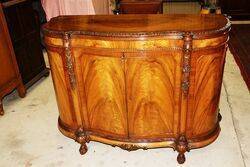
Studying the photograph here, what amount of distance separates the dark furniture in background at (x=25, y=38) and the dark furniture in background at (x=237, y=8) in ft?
12.7

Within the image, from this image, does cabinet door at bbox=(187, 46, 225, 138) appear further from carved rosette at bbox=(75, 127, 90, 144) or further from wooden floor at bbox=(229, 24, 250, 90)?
wooden floor at bbox=(229, 24, 250, 90)

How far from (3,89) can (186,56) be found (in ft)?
6.62

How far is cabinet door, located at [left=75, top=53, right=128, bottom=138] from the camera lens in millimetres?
1908

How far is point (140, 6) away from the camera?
4000 millimetres

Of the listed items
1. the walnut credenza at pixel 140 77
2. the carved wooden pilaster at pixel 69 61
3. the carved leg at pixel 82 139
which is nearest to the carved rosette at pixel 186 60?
the walnut credenza at pixel 140 77

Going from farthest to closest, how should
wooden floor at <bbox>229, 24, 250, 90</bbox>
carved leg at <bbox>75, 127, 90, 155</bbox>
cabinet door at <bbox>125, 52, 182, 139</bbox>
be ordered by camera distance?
wooden floor at <bbox>229, 24, 250, 90</bbox> < carved leg at <bbox>75, 127, 90, 155</bbox> < cabinet door at <bbox>125, 52, 182, 139</bbox>

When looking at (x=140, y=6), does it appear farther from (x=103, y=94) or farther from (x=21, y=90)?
(x=103, y=94)

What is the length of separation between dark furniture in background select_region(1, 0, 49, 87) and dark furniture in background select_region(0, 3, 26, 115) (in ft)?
0.43

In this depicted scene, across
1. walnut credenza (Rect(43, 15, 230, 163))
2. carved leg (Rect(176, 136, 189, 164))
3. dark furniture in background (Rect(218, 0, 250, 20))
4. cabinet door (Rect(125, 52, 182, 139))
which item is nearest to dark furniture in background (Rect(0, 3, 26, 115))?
walnut credenza (Rect(43, 15, 230, 163))

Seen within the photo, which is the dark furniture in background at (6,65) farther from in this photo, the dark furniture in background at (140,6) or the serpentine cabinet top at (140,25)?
the dark furniture in background at (140,6)

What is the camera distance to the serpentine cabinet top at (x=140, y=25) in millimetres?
1767

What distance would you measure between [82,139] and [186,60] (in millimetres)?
1026

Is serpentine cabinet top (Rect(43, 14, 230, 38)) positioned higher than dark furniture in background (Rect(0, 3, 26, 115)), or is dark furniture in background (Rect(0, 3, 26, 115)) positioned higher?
serpentine cabinet top (Rect(43, 14, 230, 38))

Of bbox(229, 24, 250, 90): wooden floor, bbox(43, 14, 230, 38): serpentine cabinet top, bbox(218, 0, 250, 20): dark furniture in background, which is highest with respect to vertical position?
bbox(43, 14, 230, 38): serpentine cabinet top
